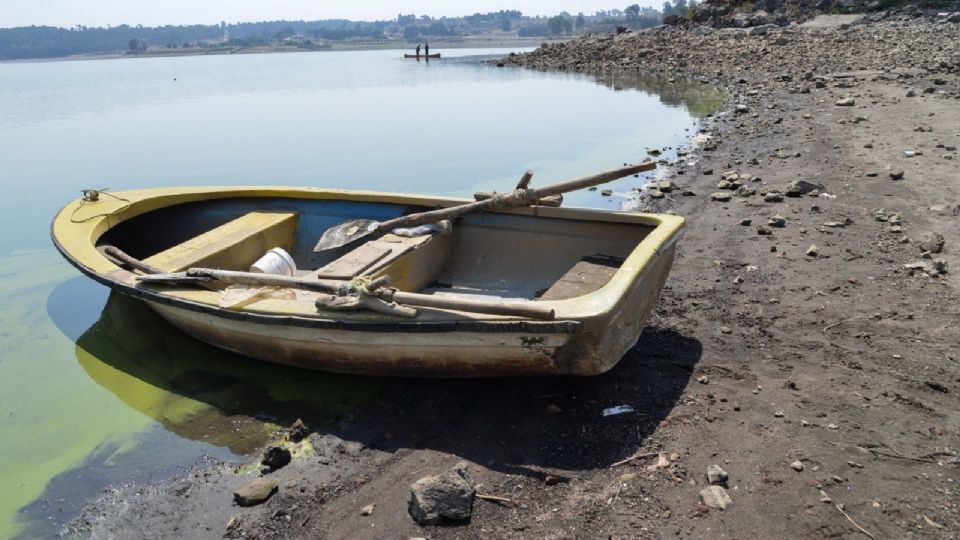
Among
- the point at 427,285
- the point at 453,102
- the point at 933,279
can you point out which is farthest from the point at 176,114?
the point at 933,279

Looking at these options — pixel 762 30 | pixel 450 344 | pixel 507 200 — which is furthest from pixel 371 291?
pixel 762 30

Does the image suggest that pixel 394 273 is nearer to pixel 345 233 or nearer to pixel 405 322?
pixel 345 233

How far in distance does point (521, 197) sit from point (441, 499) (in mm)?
2822

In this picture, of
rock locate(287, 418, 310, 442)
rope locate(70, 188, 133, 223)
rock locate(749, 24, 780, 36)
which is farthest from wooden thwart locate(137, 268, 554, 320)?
rock locate(749, 24, 780, 36)

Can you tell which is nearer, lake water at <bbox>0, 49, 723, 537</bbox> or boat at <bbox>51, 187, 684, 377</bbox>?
boat at <bbox>51, 187, 684, 377</bbox>

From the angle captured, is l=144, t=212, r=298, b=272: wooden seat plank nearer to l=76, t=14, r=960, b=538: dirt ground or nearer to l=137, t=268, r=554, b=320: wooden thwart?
l=137, t=268, r=554, b=320: wooden thwart

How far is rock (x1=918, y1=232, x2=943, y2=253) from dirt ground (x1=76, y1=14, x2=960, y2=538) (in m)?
0.05

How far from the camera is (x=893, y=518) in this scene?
140 inches

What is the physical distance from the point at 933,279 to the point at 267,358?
5555 mm

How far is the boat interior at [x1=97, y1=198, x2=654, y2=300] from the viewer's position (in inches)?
232

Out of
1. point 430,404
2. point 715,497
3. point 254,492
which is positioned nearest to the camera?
point 715,497

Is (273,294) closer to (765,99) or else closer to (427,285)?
(427,285)

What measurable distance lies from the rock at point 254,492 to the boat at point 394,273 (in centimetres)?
106

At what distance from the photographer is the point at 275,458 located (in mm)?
4598
